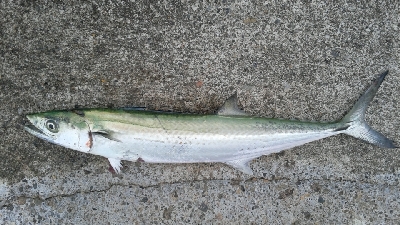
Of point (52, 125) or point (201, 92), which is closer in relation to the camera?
point (52, 125)

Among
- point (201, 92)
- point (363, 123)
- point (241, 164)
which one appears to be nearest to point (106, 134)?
point (201, 92)

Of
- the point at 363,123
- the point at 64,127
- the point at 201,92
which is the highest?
the point at 201,92

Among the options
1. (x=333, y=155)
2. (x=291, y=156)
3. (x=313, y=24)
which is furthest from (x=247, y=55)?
(x=333, y=155)

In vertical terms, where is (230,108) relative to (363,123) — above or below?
above

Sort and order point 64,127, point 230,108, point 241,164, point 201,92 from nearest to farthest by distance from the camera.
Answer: point 64,127, point 230,108, point 241,164, point 201,92

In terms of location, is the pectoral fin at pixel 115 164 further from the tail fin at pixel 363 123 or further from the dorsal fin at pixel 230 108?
the tail fin at pixel 363 123

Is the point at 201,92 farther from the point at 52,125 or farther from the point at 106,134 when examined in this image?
the point at 52,125

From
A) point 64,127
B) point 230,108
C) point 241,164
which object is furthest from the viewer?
point 241,164
